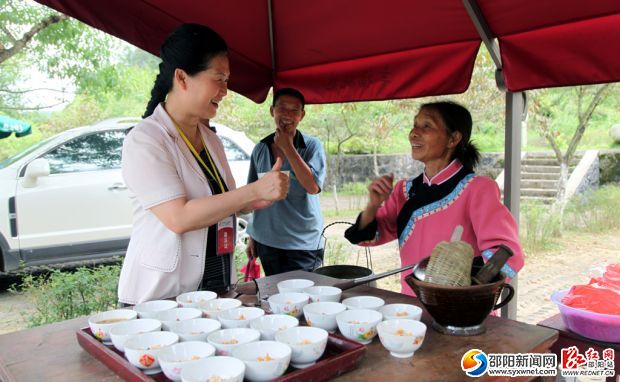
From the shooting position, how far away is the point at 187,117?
1.86 m

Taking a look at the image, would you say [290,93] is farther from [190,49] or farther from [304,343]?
[304,343]

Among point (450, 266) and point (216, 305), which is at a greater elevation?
point (450, 266)

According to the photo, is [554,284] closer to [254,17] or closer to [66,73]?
[254,17]

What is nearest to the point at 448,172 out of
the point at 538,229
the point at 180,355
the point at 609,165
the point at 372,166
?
the point at 180,355

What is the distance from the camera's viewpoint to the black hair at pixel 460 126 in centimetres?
225

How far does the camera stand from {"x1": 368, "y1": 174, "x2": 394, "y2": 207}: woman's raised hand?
219 cm

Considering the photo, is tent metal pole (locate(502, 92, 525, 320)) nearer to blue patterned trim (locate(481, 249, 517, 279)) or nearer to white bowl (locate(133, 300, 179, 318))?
blue patterned trim (locate(481, 249, 517, 279))

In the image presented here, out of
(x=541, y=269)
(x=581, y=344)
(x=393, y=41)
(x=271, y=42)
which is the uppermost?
(x=271, y=42)

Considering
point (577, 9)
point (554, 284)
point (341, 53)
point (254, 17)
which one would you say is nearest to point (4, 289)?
point (254, 17)

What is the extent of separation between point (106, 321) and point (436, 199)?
A: 1.42 metres

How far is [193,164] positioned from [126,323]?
652mm

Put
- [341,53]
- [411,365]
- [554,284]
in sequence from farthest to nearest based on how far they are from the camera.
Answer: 1. [554,284]
2. [341,53]
3. [411,365]

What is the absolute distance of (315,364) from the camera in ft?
3.76

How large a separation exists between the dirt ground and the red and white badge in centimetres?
328
